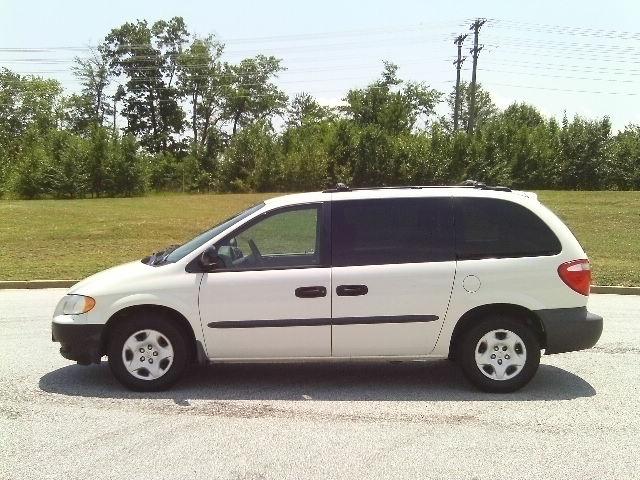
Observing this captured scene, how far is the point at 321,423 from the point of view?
466 cm

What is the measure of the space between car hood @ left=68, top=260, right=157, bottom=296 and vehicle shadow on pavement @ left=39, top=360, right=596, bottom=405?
0.88 meters

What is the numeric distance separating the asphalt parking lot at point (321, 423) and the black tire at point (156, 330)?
0.42ft

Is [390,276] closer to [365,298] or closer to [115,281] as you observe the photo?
[365,298]

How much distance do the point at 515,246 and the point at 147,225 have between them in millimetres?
18405

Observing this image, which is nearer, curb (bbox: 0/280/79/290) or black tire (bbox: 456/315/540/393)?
black tire (bbox: 456/315/540/393)

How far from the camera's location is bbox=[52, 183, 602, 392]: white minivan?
520 centimetres

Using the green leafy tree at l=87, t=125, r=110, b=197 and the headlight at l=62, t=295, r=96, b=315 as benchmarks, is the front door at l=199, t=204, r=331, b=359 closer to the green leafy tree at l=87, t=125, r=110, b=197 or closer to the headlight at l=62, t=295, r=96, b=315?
the headlight at l=62, t=295, r=96, b=315

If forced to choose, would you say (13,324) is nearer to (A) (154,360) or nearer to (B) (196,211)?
(A) (154,360)

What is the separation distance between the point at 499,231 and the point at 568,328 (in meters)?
0.99

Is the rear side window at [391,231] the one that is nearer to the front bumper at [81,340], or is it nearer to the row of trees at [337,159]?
the front bumper at [81,340]

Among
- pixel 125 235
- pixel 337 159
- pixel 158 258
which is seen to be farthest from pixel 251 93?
pixel 158 258

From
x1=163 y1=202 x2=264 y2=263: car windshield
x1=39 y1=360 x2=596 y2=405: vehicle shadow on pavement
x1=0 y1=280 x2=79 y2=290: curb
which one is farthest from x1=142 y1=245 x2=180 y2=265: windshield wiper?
x1=0 y1=280 x2=79 y2=290: curb

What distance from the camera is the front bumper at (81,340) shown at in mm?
5285

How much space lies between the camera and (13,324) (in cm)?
824
